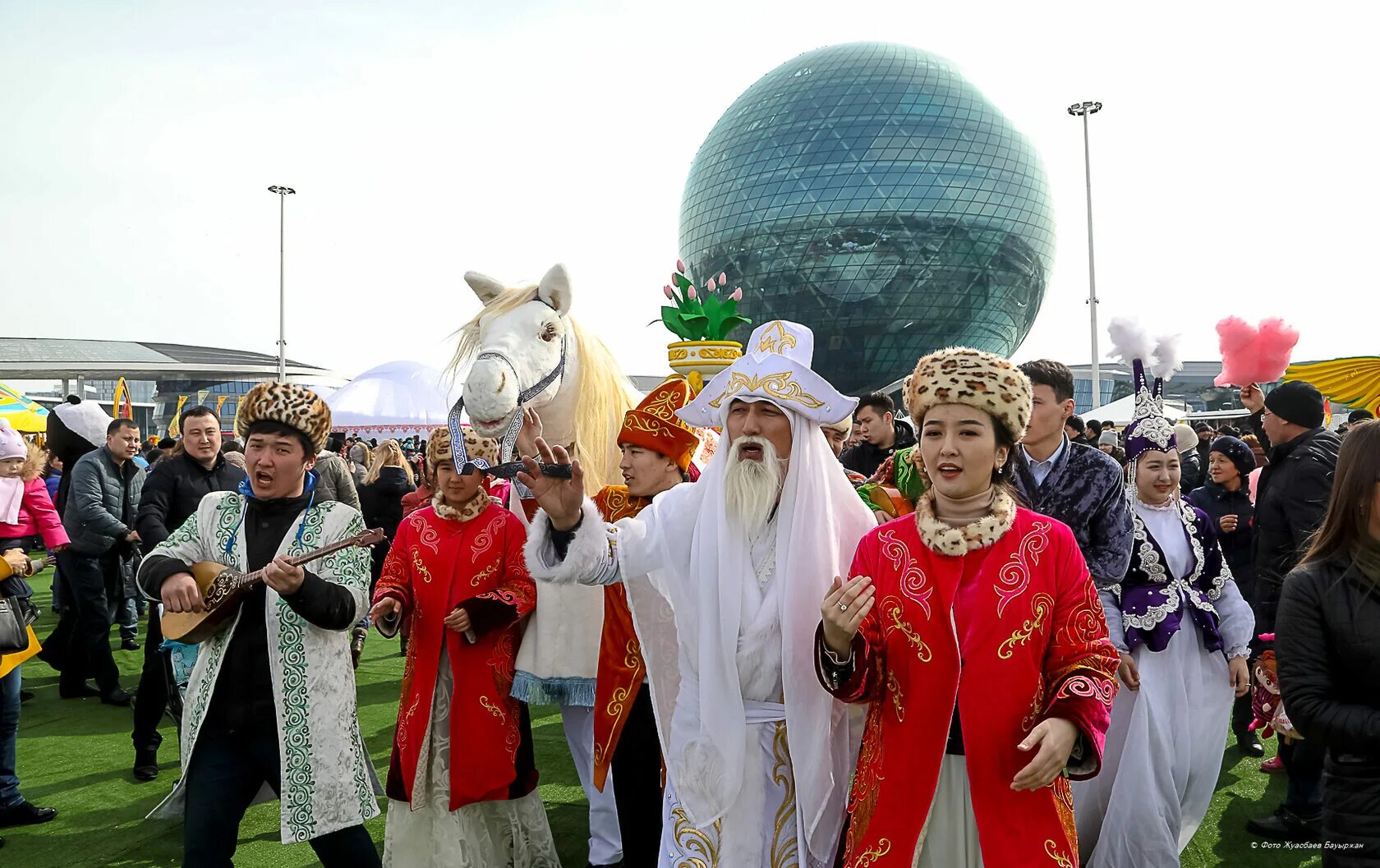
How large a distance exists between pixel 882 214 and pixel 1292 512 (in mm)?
40745

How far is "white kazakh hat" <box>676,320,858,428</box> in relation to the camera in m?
2.49

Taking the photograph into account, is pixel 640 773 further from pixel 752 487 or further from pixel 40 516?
pixel 40 516

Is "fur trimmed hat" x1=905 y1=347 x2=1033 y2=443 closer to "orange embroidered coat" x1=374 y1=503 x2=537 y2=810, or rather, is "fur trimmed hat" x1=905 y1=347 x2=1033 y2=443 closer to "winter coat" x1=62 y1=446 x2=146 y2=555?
"orange embroidered coat" x1=374 y1=503 x2=537 y2=810

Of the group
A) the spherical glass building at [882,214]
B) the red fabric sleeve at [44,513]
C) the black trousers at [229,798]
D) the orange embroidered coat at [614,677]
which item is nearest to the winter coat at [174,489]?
the red fabric sleeve at [44,513]

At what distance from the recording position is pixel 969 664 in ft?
6.59

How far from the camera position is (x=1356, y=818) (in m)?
2.07

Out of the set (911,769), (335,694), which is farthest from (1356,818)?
(335,694)

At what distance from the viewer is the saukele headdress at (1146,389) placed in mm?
3709

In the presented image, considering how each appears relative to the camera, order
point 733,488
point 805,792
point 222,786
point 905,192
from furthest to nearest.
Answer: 1. point 905,192
2. point 222,786
3. point 733,488
4. point 805,792

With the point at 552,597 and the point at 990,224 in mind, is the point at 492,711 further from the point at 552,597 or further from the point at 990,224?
the point at 990,224

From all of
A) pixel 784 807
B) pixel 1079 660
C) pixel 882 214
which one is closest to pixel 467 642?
pixel 784 807

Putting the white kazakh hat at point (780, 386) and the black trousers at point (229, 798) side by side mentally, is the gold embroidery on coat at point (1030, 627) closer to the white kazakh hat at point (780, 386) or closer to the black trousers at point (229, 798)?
the white kazakh hat at point (780, 386)

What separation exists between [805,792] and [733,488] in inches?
31.1

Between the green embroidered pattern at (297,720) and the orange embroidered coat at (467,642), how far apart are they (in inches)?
18.4
